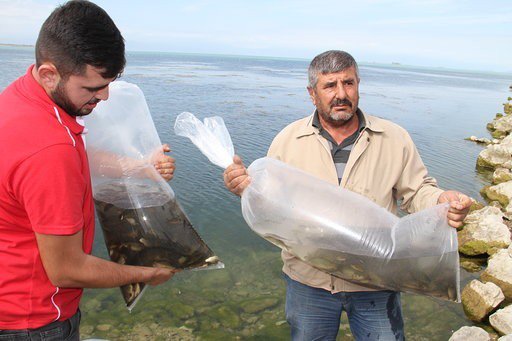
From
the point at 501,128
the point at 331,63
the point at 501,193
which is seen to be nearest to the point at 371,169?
the point at 331,63

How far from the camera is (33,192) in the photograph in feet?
5.24

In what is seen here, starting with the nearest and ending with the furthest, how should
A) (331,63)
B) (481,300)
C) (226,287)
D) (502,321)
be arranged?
(331,63)
(502,321)
(481,300)
(226,287)

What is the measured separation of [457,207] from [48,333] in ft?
7.70

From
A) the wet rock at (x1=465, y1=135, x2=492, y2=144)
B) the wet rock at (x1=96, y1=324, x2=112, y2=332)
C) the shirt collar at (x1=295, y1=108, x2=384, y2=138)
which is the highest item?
Result: the shirt collar at (x1=295, y1=108, x2=384, y2=138)

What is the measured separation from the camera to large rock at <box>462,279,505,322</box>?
5.85 metres

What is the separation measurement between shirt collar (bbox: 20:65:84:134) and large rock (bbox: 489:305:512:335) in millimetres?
5738

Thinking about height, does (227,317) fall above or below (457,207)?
below

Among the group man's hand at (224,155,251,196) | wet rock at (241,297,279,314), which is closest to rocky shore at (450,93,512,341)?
wet rock at (241,297,279,314)

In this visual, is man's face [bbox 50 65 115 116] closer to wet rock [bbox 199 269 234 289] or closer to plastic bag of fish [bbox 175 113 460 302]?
plastic bag of fish [bbox 175 113 460 302]

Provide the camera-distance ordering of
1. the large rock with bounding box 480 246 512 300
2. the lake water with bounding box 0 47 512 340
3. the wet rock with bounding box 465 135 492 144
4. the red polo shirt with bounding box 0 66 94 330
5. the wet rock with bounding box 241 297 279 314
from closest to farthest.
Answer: the red polo shirt with bounding box 0 66 94 330 → the lake water with bounding box 0 47 512 340 → the wet rock with bounding box 241 297 279 314 → the large rock with bounding box 480 246 512 300 → the wet rock with bounding box 465 135 492 144

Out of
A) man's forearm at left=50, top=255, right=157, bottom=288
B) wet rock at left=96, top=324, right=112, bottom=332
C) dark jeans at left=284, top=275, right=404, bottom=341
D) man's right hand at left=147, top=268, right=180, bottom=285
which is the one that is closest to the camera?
man's forearm at left=50, top=255, right=157, bottom=288

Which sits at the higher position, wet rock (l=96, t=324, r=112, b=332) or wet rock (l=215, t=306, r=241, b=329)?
wet rock (l=215, t=306, r=241, b=329)

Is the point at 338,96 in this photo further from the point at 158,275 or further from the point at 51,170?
the point at 51,170

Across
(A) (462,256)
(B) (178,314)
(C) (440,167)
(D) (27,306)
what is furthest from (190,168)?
(D) (27,306)
